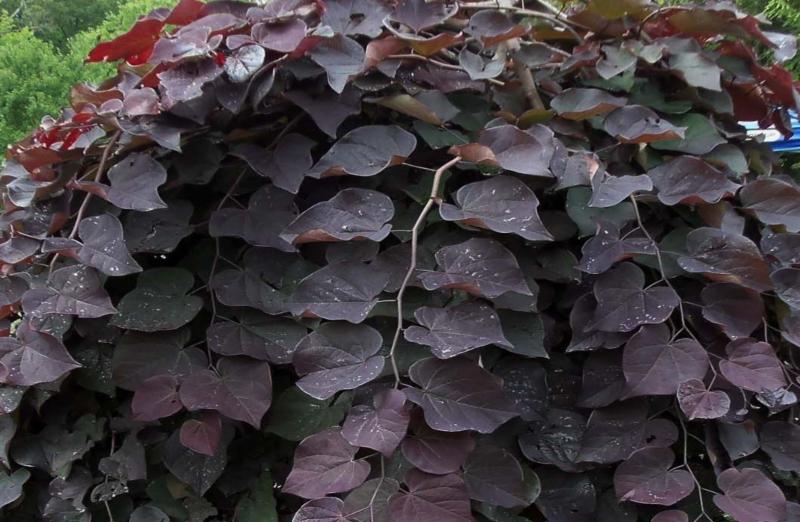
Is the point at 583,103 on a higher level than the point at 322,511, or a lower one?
higher

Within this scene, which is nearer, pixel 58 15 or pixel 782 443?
pixel 782 443

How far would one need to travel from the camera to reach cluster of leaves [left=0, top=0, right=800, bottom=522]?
0.58 meters

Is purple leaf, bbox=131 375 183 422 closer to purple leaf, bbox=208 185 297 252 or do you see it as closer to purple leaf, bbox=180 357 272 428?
purple leaf, bbox=180 357 272 428

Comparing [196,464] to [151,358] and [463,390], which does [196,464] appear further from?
[463,390]

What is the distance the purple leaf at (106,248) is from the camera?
0.62 m

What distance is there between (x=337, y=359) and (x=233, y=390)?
0.35 feet

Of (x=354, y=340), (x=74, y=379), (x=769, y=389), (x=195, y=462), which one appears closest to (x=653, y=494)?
(x=769, y=389)

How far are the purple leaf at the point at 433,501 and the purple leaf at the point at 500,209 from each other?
0.67ft

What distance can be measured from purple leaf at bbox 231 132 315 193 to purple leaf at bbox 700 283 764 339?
38cm

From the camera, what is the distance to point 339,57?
0.70 metres

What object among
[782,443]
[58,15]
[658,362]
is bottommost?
[58,15]

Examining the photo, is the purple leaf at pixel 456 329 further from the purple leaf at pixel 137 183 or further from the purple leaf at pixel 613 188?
the purple leaf at pixel 137 183

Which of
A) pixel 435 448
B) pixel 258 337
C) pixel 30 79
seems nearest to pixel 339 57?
pixel 258 337

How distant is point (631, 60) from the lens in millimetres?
743
